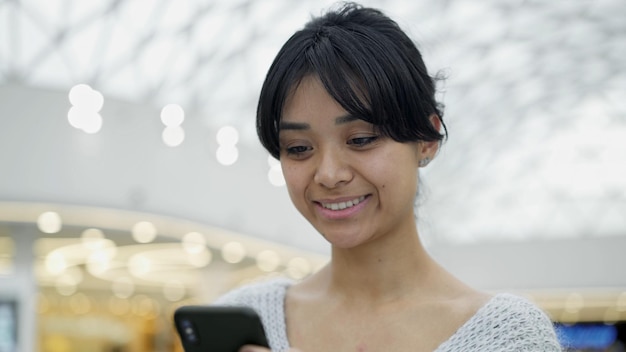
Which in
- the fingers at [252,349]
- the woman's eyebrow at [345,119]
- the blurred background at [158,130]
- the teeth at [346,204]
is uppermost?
the blurred background at [158,130]

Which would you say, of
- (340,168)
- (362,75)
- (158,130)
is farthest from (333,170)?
(158,130)

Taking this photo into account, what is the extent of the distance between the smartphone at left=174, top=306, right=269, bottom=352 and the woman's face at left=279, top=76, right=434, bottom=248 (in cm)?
56

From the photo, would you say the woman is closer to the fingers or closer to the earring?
the earring

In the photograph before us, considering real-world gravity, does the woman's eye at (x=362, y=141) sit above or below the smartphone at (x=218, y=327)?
above

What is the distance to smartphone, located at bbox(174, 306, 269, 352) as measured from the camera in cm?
247

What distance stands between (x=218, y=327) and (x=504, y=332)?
0.98 meters

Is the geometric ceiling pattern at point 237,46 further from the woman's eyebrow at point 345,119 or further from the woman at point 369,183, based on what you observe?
the woman's eyebrow at point 345,119

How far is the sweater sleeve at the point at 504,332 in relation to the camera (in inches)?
115

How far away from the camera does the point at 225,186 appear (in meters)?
29.5

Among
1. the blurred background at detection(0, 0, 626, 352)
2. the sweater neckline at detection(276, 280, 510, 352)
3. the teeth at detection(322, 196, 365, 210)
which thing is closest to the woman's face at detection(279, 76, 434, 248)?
the teeth at detection(322, 196, 365, 210)

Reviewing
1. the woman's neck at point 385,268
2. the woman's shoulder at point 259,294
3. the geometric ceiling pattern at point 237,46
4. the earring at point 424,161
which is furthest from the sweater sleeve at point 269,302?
the geometric ceiling pattern at point 237,46

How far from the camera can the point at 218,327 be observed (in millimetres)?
2477

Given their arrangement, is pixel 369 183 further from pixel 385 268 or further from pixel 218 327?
pixel 218 327

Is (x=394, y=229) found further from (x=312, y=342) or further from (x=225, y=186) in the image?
(x=225, y=186)
